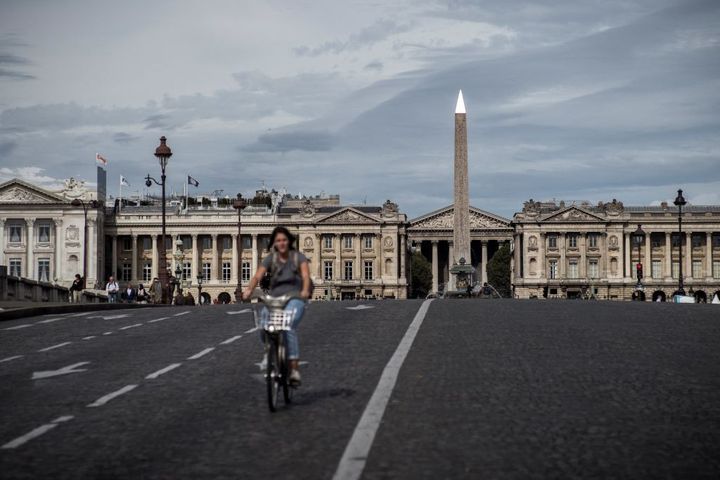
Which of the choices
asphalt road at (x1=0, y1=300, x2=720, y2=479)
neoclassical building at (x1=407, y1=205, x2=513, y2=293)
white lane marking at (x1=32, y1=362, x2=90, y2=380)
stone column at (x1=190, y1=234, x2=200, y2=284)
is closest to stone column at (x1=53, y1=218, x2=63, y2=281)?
stone column at (x1=190, y1=234, x2=200, y2=284)

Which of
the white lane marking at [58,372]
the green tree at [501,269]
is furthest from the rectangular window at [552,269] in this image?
the white lane marking at [58,372]

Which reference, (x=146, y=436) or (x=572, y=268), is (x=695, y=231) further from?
(x=146, y=436)

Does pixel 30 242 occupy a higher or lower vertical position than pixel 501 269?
higher

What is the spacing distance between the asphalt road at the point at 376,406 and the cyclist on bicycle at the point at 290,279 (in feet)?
2.26

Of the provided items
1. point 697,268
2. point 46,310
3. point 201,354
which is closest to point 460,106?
point 46,310

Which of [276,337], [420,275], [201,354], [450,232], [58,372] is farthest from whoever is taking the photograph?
[450,232]

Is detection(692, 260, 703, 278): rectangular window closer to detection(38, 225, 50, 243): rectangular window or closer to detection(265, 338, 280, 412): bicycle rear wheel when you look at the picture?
detection(38, 225, 50, 243): rectangular window

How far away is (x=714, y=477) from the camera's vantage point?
9727 mm

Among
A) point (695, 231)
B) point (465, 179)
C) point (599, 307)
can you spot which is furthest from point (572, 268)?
point (599, 307)

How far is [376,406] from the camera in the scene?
13.1 meters

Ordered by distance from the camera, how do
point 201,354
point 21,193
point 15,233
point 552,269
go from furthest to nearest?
1. point 552,269
2. point 15,233
3. point 21,193
4. point 201,354

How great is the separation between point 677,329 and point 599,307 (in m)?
10.4

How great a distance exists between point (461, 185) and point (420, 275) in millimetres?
106737

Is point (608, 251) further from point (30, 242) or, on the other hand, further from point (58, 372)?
point (58, 372)
